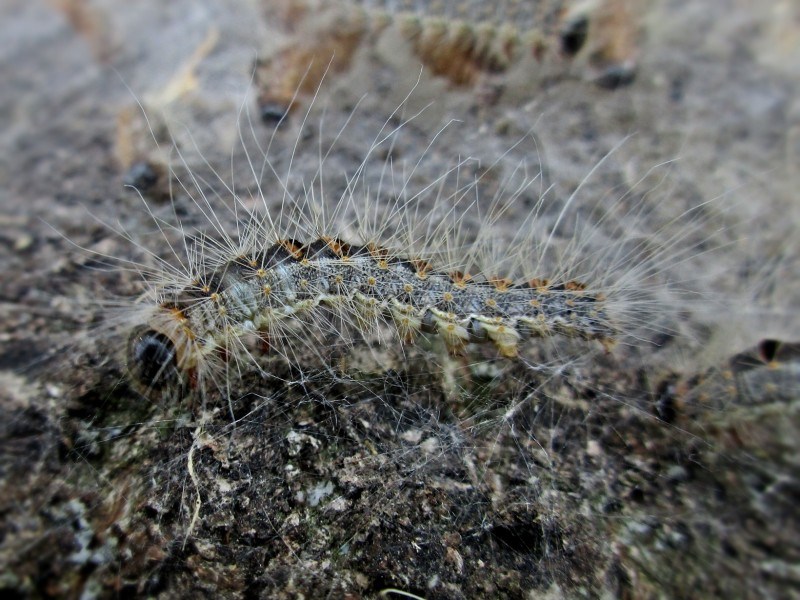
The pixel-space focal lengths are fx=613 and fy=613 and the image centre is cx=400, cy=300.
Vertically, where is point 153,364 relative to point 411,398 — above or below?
above

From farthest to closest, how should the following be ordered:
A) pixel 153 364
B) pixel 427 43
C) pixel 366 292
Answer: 1. pixel 427 43
2. pixel 366 292
3. pixel 153 364

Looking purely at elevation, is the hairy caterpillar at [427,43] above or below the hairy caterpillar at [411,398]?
above

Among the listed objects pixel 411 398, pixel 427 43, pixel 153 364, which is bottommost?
pixel 411 398

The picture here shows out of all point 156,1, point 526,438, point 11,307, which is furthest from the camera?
point 156,1

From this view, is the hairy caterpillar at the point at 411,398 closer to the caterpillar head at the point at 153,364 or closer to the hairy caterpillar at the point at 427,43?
the caterpillar head at the point at 153,364

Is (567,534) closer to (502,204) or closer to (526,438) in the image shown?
(526,438)

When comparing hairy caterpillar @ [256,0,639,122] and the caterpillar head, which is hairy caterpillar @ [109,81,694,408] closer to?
the caterpillar head

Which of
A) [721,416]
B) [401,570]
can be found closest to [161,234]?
[401,570]

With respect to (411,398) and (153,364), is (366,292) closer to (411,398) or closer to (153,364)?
(411,398)

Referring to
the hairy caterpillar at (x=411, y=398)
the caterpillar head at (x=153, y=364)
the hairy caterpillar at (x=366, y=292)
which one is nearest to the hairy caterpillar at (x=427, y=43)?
the hairy caterpillar at (x=411, y=398)

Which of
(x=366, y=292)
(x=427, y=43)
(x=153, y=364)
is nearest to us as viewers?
(x=153, y=364)

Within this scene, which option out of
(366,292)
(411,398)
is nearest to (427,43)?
(366,292)
